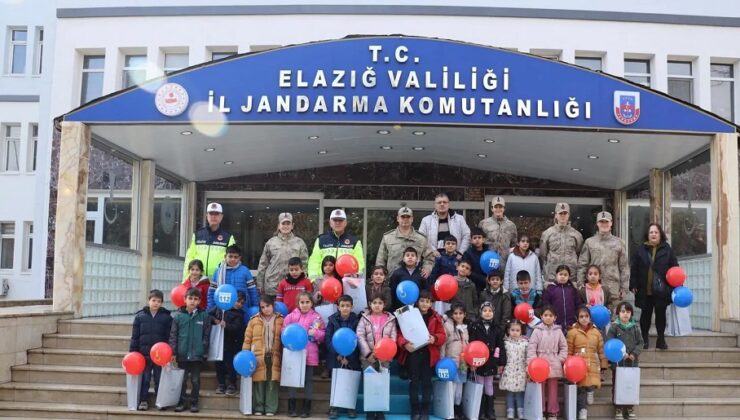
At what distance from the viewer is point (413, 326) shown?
7207 millimetres

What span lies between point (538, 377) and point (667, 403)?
1.67 m

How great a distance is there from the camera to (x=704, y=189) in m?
11.0

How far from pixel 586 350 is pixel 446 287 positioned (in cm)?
155

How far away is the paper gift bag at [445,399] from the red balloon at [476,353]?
0.33m

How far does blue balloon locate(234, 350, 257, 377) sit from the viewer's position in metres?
7.12

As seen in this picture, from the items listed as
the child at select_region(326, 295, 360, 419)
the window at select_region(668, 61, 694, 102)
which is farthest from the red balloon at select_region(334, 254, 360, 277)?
the window at select_region(668, 61, 694, 102)

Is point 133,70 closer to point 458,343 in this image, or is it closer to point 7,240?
point 7,240

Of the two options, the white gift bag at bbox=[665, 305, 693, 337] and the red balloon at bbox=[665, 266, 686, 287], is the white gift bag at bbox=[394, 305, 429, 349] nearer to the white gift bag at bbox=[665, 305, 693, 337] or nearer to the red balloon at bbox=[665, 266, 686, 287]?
the red balloon at bbox=[665, 266, 686, 287]

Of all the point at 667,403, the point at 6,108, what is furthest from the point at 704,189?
the point at 6,108

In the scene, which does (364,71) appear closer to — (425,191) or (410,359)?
(410,359)

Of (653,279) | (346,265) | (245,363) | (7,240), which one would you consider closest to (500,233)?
(653,279)

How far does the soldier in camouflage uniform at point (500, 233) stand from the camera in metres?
8.94

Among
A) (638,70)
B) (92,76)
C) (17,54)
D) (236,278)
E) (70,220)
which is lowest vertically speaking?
(236,278)

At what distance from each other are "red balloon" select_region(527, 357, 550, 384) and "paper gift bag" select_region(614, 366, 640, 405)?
887 mm
